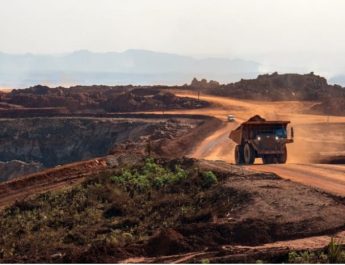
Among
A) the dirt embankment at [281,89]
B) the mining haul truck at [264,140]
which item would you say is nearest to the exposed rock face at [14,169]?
the mining haul truck at [264,140]

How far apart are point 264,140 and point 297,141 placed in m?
13.2

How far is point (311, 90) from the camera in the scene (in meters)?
73.4

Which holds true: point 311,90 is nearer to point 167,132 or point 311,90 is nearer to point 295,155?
point 167,132

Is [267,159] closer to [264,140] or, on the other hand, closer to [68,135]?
[264,140]

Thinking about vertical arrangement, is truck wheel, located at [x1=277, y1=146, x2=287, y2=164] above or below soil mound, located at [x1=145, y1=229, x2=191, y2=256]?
above

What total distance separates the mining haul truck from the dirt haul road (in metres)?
0.62

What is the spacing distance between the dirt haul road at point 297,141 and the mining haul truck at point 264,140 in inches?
24.3

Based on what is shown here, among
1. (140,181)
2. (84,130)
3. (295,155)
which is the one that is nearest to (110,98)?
(84,130)

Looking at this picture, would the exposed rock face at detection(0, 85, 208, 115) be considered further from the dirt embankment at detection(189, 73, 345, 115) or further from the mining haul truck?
the mining haul truck

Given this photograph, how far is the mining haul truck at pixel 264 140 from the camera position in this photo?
93.1ft

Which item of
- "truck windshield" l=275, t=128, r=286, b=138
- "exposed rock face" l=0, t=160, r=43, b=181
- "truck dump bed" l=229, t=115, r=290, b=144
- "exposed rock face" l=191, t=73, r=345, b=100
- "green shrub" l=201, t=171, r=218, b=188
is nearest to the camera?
"green shrub" l=201, t=171, r=218, b=188

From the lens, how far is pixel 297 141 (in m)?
41.0

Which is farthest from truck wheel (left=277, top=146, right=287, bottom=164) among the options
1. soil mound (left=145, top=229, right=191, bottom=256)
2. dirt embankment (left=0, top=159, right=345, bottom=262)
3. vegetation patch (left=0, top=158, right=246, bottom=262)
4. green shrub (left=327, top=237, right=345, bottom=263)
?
green shrub (left=327, top=237, right=345, bottom=263)

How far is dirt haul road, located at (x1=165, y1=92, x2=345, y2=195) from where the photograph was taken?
24156mm
